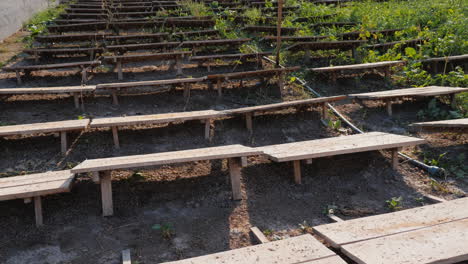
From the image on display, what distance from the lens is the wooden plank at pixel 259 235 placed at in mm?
3373

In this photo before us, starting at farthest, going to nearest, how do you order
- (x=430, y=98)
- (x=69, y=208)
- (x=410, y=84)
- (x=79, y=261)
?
1. (x=410, y=84)
2. (x=430, y=98)
3. (x=69, y=208)
4. (x=79, y=261)

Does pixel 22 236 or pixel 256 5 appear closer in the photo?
pixel 22 236

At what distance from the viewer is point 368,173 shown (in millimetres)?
4598

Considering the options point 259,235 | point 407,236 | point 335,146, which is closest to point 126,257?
point 259,235

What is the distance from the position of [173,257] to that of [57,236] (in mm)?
1037

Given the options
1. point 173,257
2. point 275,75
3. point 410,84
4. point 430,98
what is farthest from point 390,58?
point 173,257

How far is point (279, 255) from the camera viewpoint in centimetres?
290

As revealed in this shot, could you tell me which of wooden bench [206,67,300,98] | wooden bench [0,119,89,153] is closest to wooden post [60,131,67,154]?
wooden bench [0,119,89,153]

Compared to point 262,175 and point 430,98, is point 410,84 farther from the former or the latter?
point 262,175

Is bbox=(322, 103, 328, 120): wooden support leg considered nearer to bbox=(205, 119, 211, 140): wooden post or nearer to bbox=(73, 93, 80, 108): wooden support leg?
bbox=(205, 119, 211, 140): wooden post

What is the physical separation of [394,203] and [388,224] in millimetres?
835

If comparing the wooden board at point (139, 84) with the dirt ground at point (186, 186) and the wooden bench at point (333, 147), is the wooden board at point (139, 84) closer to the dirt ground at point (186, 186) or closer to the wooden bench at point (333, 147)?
the dirt ground at point (186, 186)

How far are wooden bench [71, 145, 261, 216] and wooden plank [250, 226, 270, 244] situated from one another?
1.74 feet

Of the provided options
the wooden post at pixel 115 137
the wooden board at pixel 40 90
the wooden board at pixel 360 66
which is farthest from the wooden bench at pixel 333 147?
the wooden board at pixel 40 90
